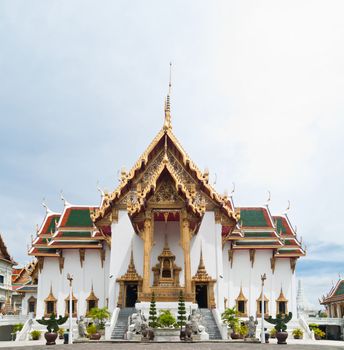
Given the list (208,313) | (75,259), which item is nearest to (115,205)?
(75,259)

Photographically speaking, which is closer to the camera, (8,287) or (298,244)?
(298,244)

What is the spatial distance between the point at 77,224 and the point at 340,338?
1529cm

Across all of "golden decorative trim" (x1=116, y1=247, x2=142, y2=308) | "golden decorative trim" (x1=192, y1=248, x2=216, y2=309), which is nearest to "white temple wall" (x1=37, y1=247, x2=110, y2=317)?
"golden decorative trim" (x1=116, y1=247, x2=142, y2=308)

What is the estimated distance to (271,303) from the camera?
2277 cm

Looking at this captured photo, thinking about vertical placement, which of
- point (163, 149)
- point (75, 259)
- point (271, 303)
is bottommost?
point (271, 303)

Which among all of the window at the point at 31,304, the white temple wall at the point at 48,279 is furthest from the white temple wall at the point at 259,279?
the window at the point at 31,304

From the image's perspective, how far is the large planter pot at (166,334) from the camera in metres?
14.9

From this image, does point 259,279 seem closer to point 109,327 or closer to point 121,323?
point 121,323

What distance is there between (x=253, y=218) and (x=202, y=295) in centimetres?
620

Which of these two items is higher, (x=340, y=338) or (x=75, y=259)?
(x=75, y=259)

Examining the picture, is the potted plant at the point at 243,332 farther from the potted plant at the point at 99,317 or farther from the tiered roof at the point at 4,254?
the tiered roof at the point at 4,254

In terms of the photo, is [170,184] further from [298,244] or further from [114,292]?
[298,244]

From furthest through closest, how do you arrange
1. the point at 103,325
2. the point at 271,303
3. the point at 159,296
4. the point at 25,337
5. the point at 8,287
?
the point at 8,287 < the point at 271,303 < the point at 25,337 < the point at 159,296 < the point at 103,325

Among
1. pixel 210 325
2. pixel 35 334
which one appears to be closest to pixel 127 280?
pixel 210 325
